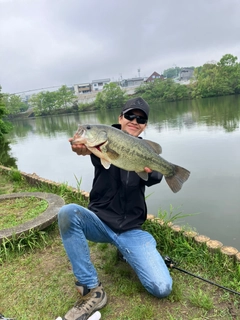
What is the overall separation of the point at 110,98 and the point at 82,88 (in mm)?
41706

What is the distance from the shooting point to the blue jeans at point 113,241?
232 centimetres

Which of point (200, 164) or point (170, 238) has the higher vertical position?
point (170, 238)

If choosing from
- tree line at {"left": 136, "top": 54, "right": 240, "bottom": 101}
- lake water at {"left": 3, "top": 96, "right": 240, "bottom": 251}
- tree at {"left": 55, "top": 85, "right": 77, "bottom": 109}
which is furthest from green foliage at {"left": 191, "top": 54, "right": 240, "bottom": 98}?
lake water at {"left": 3, "top": 96, "right": 240, "bottom": 251}

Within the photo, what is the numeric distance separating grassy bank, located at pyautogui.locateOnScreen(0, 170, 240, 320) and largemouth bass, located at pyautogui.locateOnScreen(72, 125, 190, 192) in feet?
3.09

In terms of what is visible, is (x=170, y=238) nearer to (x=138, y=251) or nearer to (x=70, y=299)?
(x=138, y=251)

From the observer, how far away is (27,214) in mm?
4051

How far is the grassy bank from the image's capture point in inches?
89.7

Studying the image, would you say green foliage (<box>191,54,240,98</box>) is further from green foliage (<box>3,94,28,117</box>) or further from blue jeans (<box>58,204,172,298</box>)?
blue jeans (<box>58,204,172,298</box>)

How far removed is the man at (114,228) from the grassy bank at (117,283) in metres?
0.16

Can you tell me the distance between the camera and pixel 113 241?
263 cm

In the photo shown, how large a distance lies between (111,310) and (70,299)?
0.44 metres

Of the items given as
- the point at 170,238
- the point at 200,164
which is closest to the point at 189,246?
the point at 170,238

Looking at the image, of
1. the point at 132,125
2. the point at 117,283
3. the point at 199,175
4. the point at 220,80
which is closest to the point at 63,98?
the point at 220,80

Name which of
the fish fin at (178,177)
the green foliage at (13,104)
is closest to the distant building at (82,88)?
the green foliage at (13,104)
